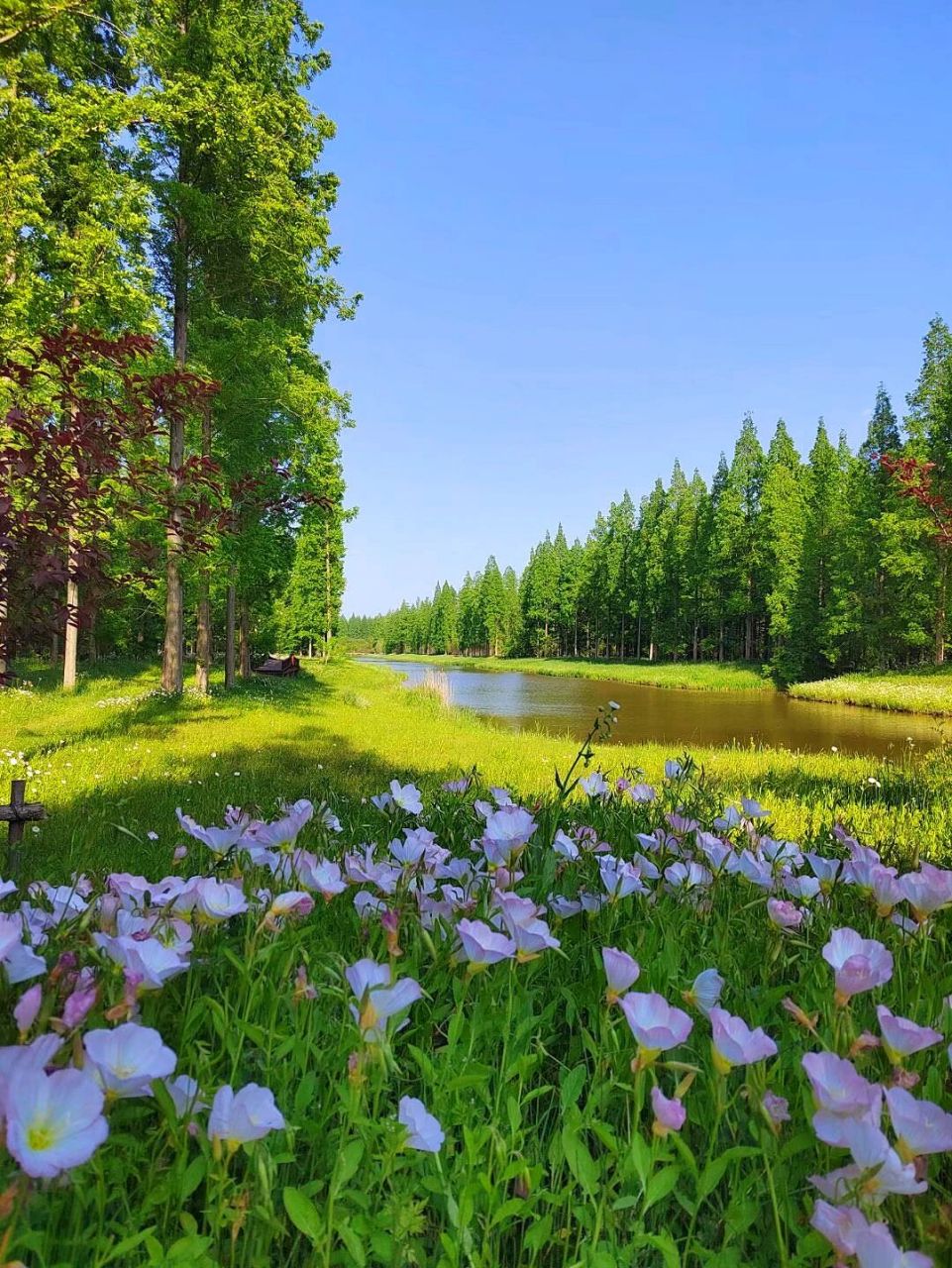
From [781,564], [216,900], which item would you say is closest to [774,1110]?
[216,900]

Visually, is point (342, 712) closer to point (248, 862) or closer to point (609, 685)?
point (248, 862)

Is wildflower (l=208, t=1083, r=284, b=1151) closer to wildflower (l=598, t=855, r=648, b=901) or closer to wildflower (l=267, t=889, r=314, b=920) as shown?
wildflower (l=267, t=889, r=314, b=920)

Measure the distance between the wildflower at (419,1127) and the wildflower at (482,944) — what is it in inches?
8.9

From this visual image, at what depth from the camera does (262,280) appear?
1388 cm

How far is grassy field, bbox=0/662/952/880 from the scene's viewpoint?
12.4 ft

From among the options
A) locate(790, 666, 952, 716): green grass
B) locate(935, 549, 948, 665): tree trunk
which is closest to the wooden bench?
locate(790, 666, 952, 716): green grass

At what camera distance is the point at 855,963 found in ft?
3.06

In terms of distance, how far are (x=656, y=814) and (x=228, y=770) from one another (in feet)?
16.5

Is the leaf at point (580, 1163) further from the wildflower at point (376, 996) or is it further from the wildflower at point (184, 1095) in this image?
the wildflower at point (184, 1095)

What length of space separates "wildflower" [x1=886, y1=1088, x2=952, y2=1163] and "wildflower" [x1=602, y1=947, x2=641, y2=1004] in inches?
12.8

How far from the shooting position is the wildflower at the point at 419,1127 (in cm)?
77

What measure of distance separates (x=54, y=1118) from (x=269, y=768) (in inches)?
253

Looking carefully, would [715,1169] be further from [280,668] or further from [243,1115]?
[280,668]

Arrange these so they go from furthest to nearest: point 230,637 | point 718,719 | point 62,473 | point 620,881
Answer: point 718,719, point 230,637, point 62,473, point 620,881
